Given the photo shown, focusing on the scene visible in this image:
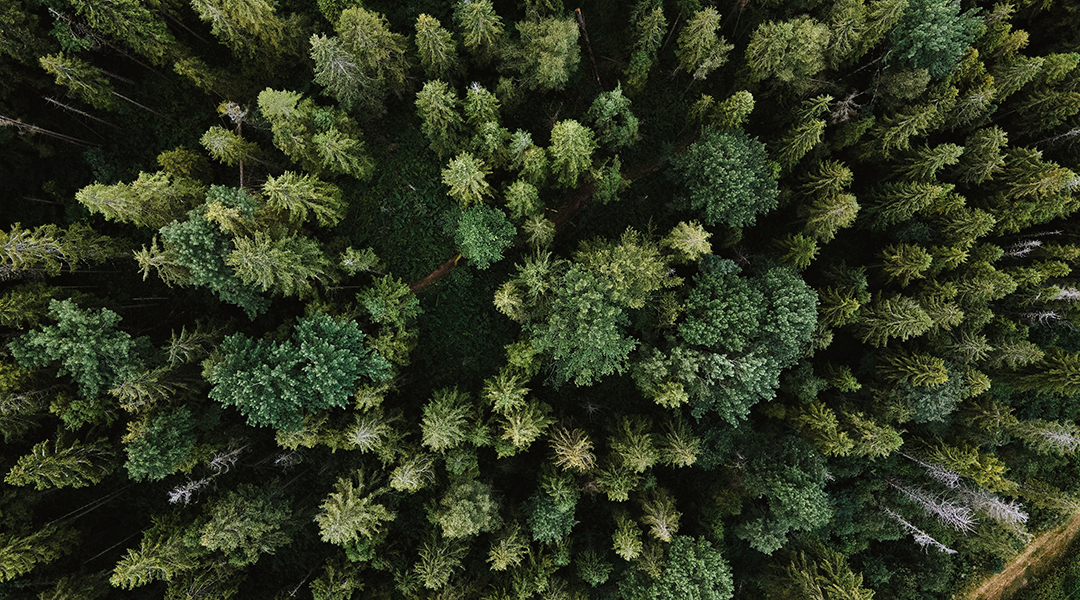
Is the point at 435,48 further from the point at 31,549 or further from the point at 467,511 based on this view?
the point at 31,549

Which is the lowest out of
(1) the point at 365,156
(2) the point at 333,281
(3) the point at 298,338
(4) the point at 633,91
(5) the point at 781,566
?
(5) the point at 781,566

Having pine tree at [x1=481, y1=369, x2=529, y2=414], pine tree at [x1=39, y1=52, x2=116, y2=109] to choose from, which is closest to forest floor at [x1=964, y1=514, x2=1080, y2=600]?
pine tree at [x1=481, y1=369, x2=529, y2=414]

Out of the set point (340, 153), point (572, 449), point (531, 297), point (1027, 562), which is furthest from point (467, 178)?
point (1027, 562)

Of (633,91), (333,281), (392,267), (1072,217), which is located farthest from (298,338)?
(1072,217)

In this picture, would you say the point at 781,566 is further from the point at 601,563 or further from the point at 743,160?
the point at 743,160

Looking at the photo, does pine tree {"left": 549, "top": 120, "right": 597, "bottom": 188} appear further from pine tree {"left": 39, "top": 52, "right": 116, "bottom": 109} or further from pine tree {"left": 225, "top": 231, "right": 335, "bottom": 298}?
pine tree {"left": 39, "top": 52, "right": 116, "bottom": 109}

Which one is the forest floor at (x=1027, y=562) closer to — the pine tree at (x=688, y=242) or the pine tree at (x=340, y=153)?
the pine tree at (x=688, y=242)
